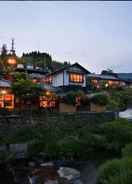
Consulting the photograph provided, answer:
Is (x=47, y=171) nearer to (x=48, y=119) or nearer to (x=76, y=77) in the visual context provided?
(x=48, y=119)

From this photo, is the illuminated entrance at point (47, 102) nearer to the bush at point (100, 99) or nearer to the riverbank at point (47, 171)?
the bush at point (100, 99)

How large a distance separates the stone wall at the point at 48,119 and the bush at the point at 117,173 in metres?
9.40

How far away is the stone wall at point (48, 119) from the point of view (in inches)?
761

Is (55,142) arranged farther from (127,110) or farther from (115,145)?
(127,110)

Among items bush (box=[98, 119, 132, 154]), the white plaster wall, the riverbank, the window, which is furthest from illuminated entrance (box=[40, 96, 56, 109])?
the riverbank

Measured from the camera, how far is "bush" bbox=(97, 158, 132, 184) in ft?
31.5

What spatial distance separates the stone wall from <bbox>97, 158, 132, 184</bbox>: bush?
9398 mm

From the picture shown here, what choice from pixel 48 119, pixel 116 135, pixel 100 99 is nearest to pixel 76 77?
pixel 100 99

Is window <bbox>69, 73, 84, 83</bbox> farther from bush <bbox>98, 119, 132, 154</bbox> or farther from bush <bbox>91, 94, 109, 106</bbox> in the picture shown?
bush <bbox>98, 119, 132, 154</bbox>

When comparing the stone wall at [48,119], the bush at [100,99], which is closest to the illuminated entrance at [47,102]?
the bush at [100,99]

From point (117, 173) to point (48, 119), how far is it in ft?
36.6

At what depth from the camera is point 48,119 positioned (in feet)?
69.4

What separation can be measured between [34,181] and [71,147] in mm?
4790

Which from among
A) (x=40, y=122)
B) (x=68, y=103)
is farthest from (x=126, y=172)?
(x=68, y=103)
